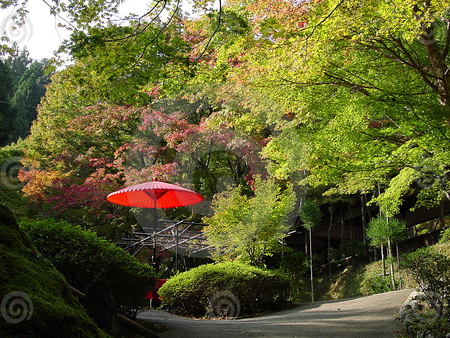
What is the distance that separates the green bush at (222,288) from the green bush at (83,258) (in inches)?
130

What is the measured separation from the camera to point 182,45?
462cm

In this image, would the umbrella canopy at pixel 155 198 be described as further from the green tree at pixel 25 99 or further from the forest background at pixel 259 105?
the green tree at pixel 25 99

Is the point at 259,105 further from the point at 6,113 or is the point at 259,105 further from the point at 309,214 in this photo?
the point at 6,113

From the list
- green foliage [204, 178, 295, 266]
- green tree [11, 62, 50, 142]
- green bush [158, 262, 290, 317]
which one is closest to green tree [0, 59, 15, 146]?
green tree [11, 62, 50, 142]

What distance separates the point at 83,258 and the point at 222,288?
4.18 meters

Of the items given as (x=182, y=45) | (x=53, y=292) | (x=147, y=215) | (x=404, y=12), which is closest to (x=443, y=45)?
(x=404, y=12)

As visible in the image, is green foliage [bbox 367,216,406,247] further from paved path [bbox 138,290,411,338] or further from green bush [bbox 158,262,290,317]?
paved path [bbox 138,290,411,338]

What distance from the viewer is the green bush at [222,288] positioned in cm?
772

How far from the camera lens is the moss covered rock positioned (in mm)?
1746

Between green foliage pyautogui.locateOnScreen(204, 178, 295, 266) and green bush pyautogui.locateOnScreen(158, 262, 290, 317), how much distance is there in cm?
144

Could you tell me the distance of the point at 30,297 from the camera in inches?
76.0

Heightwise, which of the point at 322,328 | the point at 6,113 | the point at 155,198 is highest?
the point at 6,113

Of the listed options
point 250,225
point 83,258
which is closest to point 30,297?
point 83,258

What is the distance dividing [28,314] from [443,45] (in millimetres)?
7111
